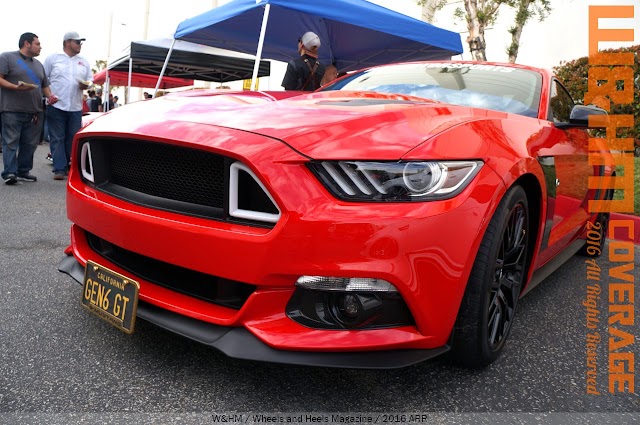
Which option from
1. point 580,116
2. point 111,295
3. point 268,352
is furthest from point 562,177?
point 111,295

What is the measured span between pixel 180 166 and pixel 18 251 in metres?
2.06

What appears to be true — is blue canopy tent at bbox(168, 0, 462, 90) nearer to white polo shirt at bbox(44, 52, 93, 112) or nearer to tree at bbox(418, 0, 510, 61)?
tree at bbox(418, 0, 510, 61)

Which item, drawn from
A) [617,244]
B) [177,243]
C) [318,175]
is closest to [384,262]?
[318,175]

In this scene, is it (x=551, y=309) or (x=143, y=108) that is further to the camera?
(x=551, y=309)

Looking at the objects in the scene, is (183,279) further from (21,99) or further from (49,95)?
(49,95)

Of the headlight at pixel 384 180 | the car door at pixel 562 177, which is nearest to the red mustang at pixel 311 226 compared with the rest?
the headlight at pixel 384 180

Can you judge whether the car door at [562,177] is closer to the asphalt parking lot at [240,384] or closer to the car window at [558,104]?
the car window at [558,104]

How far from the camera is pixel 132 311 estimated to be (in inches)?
65.9

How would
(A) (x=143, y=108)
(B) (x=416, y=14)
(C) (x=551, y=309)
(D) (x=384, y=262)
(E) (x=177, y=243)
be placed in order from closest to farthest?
(D) (x=384, y=262) < (E) (x=177, y=243) < (A) (x=143, y=108) < (C) (x=551, y=309) < (B) (x=416, y=14)

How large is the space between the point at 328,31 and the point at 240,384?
7.27 metres

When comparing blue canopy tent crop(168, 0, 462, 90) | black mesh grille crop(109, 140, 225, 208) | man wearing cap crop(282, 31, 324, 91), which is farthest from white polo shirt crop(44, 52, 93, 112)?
black mesh grille crop(109, 140, 225, 208)

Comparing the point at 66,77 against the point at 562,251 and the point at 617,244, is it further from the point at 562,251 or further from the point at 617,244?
the point at 617,244

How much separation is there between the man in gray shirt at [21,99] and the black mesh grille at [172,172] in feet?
14.8

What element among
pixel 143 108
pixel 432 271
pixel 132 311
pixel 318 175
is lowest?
pixel 132 311
